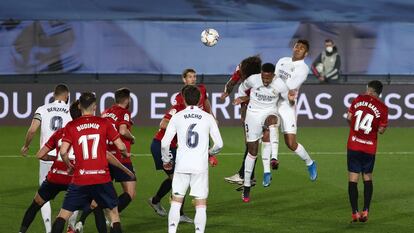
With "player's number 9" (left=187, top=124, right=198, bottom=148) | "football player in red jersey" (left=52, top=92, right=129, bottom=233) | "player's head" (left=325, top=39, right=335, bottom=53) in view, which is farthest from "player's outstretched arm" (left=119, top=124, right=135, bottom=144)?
"player's head" (left=325, top=39, right=335, bottom=53)

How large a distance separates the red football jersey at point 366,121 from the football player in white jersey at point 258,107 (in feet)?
6.59

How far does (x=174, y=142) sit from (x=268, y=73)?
2.22 metres

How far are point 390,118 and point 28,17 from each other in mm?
10401

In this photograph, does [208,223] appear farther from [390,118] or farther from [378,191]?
[390,118]

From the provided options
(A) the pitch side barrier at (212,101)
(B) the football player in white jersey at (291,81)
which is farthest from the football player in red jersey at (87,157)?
(A) the pitch side barrier at (212,101)

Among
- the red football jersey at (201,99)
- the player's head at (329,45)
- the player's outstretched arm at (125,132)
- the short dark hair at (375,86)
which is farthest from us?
the player's head at (329,45)

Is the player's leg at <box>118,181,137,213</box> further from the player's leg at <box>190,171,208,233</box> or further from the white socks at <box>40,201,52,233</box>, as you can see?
the player's leg at <box>190,171,208,233</box>

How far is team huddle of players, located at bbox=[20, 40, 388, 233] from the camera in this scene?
11680mm

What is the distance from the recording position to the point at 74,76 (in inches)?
1131

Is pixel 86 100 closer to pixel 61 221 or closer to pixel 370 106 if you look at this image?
pixel 61 221

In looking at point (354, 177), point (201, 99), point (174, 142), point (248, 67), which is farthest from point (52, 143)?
point (248, 67)

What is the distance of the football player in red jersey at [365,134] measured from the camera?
1455 centimetres

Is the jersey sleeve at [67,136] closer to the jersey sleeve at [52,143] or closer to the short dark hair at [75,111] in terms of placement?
the jersey sleeve at [52,143]

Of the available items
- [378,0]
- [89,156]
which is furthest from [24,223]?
[378,0]
